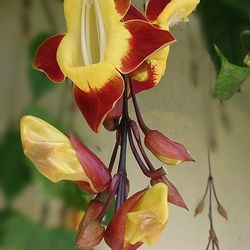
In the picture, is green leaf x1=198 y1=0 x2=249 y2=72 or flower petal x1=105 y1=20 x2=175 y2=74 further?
green leaf x1=198 y1=0 x2=249 y2=72

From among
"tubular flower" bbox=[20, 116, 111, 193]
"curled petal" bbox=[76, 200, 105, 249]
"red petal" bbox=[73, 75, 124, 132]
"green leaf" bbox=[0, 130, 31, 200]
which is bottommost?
"curled petal" bbox=[76, 200, 105, 249]

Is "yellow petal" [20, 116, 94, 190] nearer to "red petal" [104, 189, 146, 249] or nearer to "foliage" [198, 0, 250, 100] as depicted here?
"red petal" [104, 189, 146, 249]

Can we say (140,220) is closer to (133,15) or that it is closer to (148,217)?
(148,217)

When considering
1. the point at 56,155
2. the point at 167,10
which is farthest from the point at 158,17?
the point at 56,155

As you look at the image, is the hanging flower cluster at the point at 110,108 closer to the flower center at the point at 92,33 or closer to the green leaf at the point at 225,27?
the flower center at the point at 92,33

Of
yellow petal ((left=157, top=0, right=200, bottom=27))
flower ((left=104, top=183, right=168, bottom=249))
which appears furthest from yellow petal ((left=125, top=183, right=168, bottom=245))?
yellow petal ((left=157, top=0, right=200, bottom=27))

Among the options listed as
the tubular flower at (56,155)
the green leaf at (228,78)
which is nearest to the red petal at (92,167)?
the tubular flower at (56,155)

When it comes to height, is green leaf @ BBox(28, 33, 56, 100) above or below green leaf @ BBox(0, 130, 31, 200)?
above
